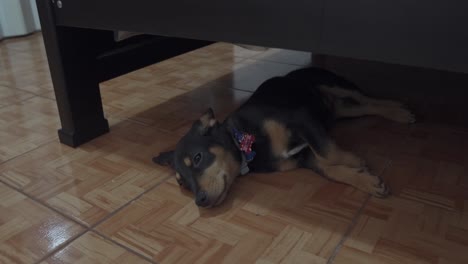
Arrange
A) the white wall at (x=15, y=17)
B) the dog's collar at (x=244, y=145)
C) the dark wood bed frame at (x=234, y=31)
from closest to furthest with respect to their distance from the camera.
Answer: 1. the dark wood bed frame at (x=234, y=31)
2. the dog's collar at (x=244, y=145)
3. the white wall at (x=15, y=17)

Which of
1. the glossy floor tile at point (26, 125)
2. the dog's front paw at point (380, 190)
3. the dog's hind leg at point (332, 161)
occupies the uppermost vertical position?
the dog's hind leg at point (332, 161)

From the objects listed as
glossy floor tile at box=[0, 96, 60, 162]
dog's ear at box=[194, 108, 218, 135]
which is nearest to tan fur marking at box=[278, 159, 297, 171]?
dog's ear at box=[194, 108, 218, 135]

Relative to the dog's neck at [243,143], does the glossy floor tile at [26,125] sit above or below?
below

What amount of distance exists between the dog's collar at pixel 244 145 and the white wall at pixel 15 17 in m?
2.90

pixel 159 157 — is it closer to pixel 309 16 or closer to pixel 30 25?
pixel 309 16

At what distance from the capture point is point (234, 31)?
39.0 inches

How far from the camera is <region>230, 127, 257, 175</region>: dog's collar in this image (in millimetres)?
1219

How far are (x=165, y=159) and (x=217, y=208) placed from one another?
269 millimetres

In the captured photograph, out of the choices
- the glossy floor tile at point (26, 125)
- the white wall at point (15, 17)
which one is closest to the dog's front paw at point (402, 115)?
the glossy floor tile at point (26, 125)

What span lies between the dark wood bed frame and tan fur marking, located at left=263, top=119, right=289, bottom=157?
35 centimetres

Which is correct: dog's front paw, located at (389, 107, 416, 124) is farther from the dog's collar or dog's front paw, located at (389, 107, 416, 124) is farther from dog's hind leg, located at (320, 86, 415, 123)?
the dog's collar

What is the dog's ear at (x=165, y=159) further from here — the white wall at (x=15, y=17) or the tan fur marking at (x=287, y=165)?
the white wall at (x=15, y=17)

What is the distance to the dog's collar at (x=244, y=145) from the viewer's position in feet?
4.00

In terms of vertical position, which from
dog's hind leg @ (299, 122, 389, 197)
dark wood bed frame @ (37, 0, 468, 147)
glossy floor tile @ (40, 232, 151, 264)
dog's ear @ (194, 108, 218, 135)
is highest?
dark wood bed frame @ (37, 0, 468, 147)
